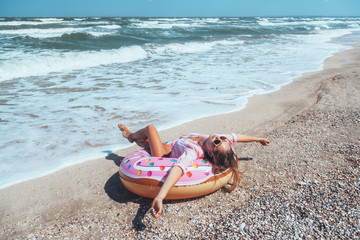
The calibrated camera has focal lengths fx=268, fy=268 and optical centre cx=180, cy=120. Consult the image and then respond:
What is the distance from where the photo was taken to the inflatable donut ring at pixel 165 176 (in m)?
3.12

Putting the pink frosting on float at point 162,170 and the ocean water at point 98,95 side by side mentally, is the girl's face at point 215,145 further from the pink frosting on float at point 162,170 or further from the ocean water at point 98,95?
the ocean water at point 98,95

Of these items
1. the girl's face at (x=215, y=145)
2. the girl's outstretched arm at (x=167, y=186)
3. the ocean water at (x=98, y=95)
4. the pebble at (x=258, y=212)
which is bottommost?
the ocean water at (x=98, y=95)

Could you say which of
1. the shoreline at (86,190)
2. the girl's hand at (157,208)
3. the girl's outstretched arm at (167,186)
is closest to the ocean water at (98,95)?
the shoreline at (86,190)

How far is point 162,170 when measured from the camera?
3.14m

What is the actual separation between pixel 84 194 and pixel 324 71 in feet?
33.3

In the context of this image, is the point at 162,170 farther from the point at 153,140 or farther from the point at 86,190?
the point at 86,190

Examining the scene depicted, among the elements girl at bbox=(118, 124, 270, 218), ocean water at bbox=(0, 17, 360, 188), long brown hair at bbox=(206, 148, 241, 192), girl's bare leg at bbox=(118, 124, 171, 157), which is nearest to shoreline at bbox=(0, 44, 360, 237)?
long brown hair at bbox=(206, 148, 241, 192)

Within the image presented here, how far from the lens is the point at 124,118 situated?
6012 mm

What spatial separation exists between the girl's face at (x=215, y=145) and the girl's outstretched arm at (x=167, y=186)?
1.67 feet

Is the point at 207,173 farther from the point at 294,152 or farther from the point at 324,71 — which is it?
the point at 324,71

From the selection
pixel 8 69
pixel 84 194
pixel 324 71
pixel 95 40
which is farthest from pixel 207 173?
pixel 95 40

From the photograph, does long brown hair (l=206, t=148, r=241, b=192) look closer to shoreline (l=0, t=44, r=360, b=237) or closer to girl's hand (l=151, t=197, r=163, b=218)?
shoreline (l=0, t=44, r=360, b=237)

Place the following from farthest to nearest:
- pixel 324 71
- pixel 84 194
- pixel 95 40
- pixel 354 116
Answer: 1. pixel 95 40
2. pixel 324 71
3. pixel 354 116
4. pixel 84 194

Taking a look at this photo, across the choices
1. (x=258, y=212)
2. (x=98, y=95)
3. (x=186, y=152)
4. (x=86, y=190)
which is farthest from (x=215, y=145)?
(x=98, y=95)
